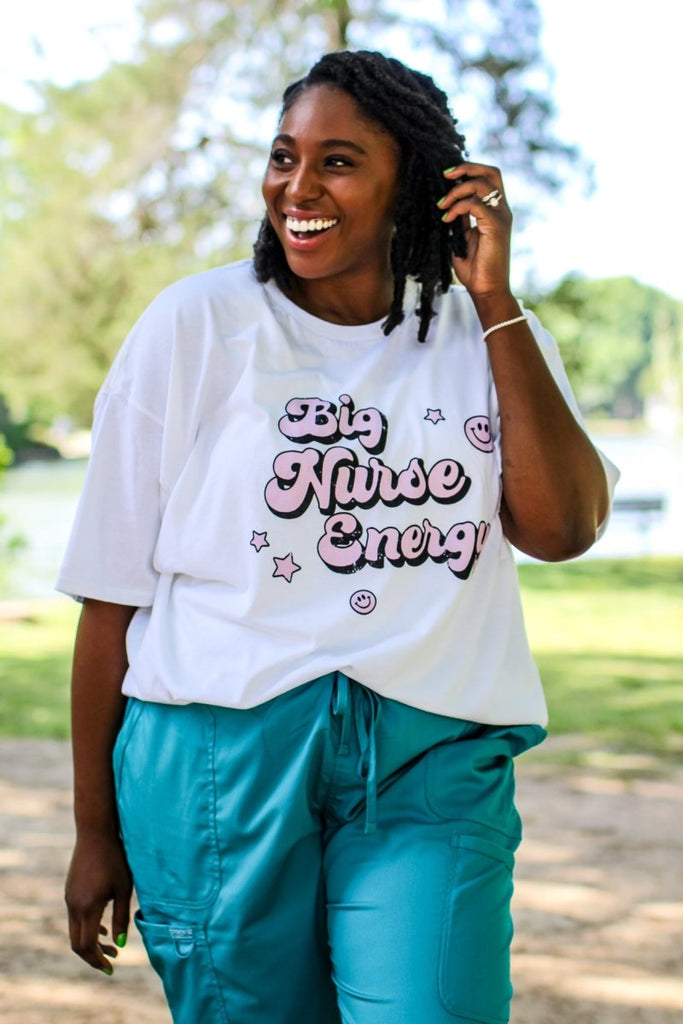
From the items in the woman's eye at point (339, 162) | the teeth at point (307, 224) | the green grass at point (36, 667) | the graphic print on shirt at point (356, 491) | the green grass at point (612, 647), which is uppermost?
the woman's eye at point (339, 162)

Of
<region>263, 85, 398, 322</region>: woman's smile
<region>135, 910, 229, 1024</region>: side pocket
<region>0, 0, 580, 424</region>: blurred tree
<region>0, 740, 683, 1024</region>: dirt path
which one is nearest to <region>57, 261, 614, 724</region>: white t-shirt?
<region>263, 85, 398, 322</region>: woman's smile

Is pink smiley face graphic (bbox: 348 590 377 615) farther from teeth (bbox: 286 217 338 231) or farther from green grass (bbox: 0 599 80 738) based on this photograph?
green grass (bbox: 0 599 80 738)

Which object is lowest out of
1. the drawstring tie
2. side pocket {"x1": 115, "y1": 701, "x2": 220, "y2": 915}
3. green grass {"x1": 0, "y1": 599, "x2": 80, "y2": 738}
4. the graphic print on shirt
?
green grass {"x1": 0, "y1": 599, "x2": 80, "y2": 738}

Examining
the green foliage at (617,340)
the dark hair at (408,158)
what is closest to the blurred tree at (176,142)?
the green foliage at (617,340)

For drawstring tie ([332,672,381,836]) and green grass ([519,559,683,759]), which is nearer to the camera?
drawstring tie ([332,672,381,836])

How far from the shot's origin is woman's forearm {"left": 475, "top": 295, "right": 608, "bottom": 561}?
1922 mm

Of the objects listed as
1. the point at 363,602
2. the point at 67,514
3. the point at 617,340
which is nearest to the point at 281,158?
the point at 363,602

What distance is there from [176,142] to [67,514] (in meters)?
6.41

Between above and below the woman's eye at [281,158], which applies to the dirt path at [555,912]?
below

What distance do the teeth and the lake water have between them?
11.1 meters

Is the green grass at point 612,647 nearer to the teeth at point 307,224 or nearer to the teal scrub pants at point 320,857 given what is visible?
the teal scrub pants at point 320,857

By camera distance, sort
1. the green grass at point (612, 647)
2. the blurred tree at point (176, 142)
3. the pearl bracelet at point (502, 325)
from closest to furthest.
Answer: the pearl bracelet at point (502, 325)
the green grass at point (612, 647)
the blurred tree at point (176, 142)

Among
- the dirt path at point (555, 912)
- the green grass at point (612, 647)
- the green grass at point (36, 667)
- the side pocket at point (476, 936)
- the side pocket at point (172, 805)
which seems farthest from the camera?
the green grass at point (36, 667)

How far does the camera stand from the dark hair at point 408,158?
2.02m
